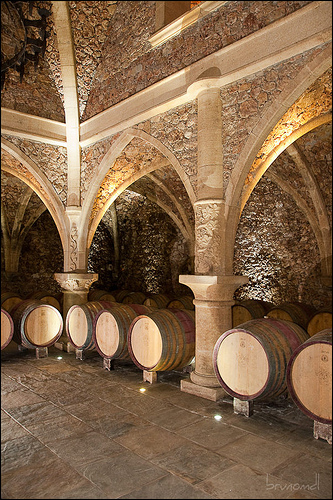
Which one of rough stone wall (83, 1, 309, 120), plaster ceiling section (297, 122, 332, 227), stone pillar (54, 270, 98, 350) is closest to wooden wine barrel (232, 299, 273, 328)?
stone pillar (54, 270, 98, 350)

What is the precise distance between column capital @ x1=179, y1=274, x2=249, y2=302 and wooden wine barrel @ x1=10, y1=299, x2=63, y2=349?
7.71 ft

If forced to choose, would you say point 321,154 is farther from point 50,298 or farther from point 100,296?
point 50,298

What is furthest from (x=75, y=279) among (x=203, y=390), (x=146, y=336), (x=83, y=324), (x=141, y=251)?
(x=141, y=251)

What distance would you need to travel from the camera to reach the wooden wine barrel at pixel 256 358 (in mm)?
3518

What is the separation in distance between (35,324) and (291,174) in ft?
→ 18.6

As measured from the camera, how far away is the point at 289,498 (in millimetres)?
2232

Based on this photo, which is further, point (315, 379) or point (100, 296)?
point (100, 296)

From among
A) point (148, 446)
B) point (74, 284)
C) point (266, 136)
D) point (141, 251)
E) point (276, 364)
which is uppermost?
point (266, 136)

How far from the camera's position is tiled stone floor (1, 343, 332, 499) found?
7.88ft

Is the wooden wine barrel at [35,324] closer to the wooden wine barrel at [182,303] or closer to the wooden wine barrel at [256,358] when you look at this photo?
the wooden wine barrel at [182,303]

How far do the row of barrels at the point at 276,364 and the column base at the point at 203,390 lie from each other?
426 millimetres

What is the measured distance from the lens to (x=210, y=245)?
4.29 meters
